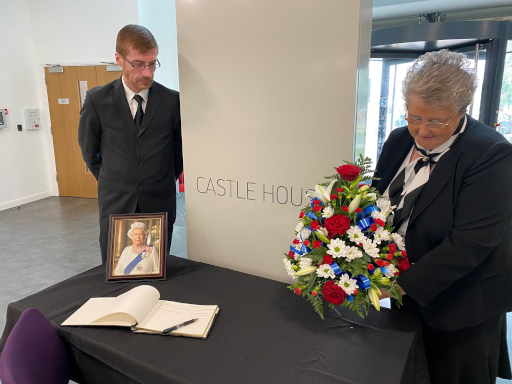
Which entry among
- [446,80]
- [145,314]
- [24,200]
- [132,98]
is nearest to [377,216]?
[446,80]

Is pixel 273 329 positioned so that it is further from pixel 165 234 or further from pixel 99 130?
pixel 99 130

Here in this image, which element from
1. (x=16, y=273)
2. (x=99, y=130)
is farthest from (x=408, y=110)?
(x=16, y=273)

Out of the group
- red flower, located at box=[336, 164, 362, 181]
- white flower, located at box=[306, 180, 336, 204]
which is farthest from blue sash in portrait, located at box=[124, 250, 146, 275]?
red flower, located at box=[336, 164, 362, 181]

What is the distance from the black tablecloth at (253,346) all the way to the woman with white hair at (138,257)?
0.13 meters

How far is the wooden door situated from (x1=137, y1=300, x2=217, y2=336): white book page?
553 cm

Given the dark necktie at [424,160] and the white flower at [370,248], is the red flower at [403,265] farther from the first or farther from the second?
the dark necktie at [424,160]

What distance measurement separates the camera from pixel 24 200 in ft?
20.3

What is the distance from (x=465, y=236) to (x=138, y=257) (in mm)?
1300

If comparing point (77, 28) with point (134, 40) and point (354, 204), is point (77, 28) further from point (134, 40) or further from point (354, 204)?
point (354, 204)

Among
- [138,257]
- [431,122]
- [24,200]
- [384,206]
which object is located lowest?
[24,200]

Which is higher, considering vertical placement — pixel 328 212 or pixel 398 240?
pixel 328 212

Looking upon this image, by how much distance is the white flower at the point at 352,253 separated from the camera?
1.09 m

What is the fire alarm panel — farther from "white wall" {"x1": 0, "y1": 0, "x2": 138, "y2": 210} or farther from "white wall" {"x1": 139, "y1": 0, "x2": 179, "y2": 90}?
"white wall" {"x1": 139, "y1": 0, "x2": 179, "y2": 90}

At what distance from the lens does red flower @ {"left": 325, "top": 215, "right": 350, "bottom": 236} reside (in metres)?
1.12
